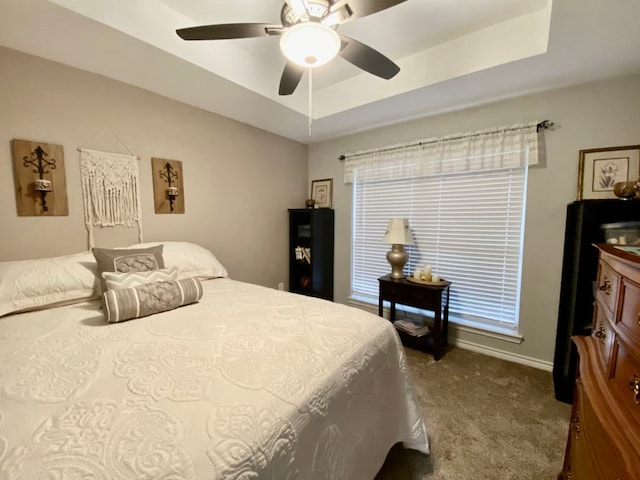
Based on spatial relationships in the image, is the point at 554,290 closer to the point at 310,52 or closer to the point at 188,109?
the point at 310,52

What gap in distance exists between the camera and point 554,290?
2.17 meters

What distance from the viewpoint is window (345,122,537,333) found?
2326 millimetres

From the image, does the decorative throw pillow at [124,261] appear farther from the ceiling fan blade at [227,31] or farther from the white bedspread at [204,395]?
the ceiling fan blade at [227,31]

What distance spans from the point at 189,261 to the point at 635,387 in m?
2.31

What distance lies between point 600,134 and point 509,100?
2.25ft

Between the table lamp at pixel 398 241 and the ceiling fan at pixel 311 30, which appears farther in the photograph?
the table lamp at pixel 398 241

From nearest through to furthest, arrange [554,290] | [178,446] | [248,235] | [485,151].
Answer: [178,446]
[554,290]
[485,151]
[248,235]

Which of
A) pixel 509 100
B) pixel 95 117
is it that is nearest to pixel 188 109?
pixel 95 117

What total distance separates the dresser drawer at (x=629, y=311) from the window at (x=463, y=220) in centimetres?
168

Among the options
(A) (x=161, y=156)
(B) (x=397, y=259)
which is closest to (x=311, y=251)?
(B) (x=397, y=259)

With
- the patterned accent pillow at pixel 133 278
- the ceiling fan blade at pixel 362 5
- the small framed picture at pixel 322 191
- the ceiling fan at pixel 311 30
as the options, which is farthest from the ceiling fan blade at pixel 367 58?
the small framed picture at pixel 322 191

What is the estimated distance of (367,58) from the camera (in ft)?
4.95

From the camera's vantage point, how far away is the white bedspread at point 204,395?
594 millimetres

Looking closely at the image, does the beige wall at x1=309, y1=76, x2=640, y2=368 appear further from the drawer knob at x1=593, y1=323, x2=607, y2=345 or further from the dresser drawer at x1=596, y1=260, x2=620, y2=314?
the drawer knob at x1=593, y1=323, x2=607, y2=345
